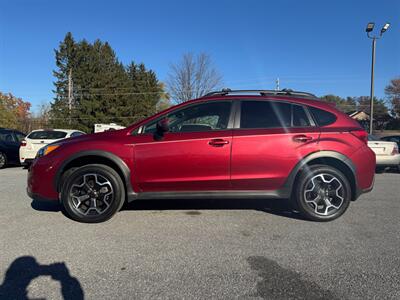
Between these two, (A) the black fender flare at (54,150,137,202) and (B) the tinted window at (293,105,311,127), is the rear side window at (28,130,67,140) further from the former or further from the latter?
(B) the tinted window at (293,105,311,127)

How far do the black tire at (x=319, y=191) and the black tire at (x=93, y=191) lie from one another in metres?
2.48

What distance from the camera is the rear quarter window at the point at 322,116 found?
438 cm

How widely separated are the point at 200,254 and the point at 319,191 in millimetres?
2076

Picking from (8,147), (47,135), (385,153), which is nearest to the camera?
(385,153)

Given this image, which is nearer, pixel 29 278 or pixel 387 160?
pixel 29 278

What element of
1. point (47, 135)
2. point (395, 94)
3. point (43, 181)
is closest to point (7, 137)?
point (47, 135)

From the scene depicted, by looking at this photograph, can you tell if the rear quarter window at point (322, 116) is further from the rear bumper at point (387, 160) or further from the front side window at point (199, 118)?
the rear bumper at point (387, 160)

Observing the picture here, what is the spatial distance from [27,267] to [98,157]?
67.3 inches

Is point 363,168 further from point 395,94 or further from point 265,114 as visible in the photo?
point 395,94

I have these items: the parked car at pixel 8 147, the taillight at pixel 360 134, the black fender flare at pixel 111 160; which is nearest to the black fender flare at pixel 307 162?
the taillight at pixel 360 134

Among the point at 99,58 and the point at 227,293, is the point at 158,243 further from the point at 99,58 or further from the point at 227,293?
the point at 99,58

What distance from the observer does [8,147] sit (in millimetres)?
11008

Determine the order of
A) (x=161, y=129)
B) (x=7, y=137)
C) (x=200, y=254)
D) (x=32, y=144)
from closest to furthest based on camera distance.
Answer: (x=200, y=254), (x=161, y=129), (x=32, y=144), (x=7, y=137)

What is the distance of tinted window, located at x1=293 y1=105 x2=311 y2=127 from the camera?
436 cm
